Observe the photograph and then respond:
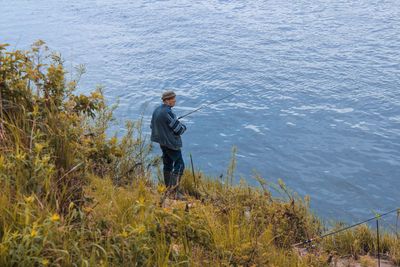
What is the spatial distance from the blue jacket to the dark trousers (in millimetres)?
176

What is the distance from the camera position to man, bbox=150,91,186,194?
9023 millimetres

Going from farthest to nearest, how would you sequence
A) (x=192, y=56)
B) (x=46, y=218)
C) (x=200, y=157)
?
(x=192, y=56) → (x=200, y=157) → (x=46, y=218)

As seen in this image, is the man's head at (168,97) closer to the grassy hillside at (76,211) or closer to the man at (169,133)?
the man at (169,133)

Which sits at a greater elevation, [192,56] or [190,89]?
[192,56]

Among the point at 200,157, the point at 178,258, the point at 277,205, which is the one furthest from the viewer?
the point at 200,157

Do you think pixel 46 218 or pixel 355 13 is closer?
pixel 46 218

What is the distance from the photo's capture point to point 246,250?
4.39 m

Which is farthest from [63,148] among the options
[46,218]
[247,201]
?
[247,201]

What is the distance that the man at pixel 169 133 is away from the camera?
902cm

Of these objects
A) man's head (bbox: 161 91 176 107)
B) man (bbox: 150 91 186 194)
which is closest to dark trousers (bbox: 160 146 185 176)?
man (bbox: 150 91 186 194)

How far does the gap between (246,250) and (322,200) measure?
24.6ft

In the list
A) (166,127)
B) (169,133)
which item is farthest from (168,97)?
(169,133)

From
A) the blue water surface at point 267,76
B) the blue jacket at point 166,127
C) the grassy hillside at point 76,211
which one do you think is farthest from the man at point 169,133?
the blue water surface at point 267,76

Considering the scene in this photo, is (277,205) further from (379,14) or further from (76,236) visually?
(379,14)
